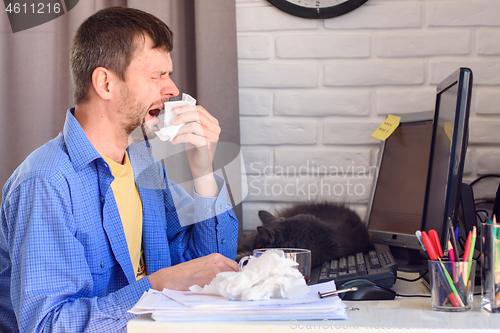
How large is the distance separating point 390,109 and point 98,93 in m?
0.96

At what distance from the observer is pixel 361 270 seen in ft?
2.70

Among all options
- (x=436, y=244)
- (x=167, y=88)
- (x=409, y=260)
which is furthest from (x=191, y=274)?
(x=409, y=260)

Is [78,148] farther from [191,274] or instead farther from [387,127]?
[387,127]

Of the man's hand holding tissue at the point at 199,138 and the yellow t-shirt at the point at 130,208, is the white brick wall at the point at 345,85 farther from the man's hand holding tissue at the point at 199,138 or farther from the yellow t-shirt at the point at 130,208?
the yellow t-shirt at the point at 130,208

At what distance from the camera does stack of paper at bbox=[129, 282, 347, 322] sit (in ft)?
1.79

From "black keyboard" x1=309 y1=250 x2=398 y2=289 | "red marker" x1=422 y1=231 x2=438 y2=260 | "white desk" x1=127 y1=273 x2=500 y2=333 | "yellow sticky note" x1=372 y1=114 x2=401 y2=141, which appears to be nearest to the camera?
"white desk" x1=127 y1=273 x2=500 y2=333

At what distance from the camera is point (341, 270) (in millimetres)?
867

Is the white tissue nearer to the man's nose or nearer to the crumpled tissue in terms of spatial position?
the man's nose

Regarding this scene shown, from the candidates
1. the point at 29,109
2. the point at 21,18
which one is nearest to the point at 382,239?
the point at 29,109

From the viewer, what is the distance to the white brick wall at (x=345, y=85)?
4.54 ft

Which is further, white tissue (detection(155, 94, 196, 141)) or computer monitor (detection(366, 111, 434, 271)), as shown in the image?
computer monitor (detection(366, 111, 434, 271))

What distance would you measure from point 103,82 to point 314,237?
0.67 meters

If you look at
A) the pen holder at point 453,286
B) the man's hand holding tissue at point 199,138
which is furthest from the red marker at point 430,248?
the man's hand holding tissue at point 199,138

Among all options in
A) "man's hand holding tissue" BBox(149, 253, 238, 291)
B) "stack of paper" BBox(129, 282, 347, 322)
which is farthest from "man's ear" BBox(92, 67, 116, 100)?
"stack of paper" BBox(129, 282, 347, 322)
